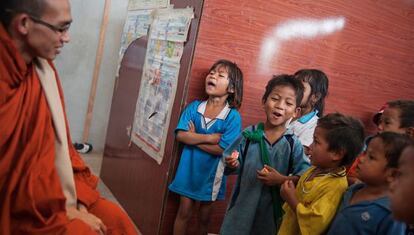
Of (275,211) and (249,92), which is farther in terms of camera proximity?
(249,92)

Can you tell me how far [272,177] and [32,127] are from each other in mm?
Result: 1007

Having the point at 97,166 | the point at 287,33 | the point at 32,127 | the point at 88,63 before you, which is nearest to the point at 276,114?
the point at 287,33

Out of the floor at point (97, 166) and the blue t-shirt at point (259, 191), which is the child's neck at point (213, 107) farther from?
the floor at point (97, 166)

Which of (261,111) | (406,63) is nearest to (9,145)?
(261,111)

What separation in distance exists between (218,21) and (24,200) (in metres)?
1.49

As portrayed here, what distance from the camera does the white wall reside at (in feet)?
13.0

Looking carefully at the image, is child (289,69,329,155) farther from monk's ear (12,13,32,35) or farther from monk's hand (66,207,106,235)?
monk's ear (12,13,32,35)

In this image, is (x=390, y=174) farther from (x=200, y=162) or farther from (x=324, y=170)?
(x=200, y=162)

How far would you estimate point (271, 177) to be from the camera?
1.62m

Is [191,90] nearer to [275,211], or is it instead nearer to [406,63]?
[275,211]

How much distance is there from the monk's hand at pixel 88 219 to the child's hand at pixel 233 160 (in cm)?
69

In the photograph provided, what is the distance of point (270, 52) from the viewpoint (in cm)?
234

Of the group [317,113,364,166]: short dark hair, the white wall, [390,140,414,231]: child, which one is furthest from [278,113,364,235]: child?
the white wall

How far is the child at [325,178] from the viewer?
1.40 meters
